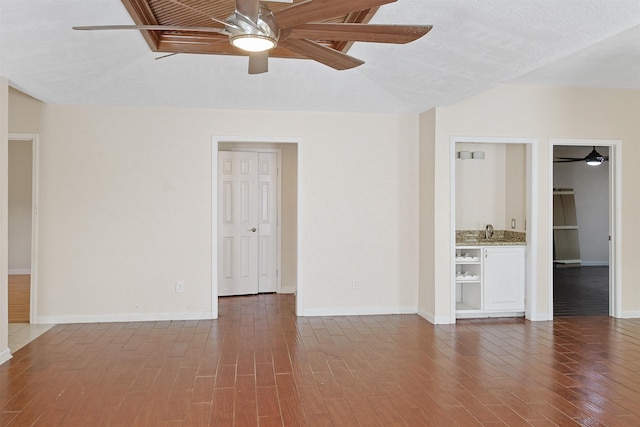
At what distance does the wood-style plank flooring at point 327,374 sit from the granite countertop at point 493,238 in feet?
2.87

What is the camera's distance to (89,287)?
535 cm

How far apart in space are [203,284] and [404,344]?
233 cm

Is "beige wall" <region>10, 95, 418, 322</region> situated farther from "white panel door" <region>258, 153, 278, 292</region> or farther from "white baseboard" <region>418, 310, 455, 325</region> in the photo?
"white panel door" <region>258, 153, 278, 292</region>

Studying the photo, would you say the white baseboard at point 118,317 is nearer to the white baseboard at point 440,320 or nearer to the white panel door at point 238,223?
the white panel door at point 238,223

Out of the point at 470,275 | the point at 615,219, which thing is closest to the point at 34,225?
the point at 470,275

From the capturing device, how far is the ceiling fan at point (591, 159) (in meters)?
8.53

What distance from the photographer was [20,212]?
9.10 m

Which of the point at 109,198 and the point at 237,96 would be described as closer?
the point at 237,96

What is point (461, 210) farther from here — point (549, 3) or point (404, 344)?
point (549, 3)

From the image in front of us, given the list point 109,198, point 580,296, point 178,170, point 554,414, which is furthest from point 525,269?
point 109,198

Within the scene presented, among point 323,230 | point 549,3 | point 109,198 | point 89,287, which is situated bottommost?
point 89,287

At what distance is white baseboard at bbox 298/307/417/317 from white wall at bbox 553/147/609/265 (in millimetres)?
6439

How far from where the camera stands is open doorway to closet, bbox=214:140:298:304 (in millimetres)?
6922

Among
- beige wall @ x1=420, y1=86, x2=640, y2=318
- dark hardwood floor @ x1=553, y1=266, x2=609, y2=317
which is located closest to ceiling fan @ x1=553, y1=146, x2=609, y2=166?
dark hardwood floor @ x1=553, y1=266, x2=609, y2=317
